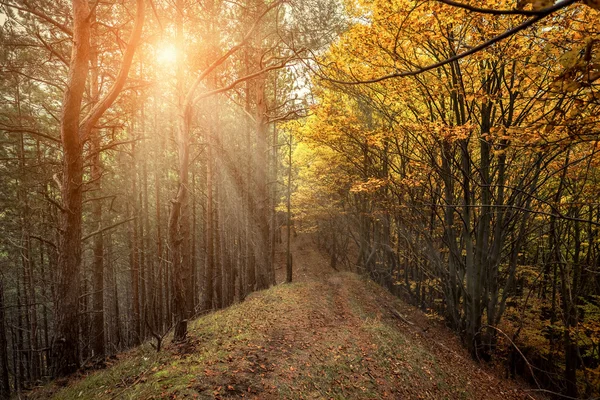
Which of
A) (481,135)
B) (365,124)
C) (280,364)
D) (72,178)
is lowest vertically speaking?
(280,364)

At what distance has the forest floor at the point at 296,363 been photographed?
4898 mm

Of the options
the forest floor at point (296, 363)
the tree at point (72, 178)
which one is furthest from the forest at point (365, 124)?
the forest floor at point (296, 363)

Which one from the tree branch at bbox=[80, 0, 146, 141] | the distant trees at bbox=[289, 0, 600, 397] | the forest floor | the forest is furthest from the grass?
the tree branch at bbox=[80, 0, 146, 141]

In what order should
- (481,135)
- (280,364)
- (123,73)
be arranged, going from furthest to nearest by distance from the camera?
(481,135)
(280,364)
(123,73)

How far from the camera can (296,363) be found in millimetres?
6332

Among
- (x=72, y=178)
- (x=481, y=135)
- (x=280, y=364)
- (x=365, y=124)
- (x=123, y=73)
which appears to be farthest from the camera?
(x=365, y=124)

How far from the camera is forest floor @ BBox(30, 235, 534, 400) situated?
4898 millimetres

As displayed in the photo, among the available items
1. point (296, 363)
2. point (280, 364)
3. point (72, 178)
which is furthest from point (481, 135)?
point (72, 178)

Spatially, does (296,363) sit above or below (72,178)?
below

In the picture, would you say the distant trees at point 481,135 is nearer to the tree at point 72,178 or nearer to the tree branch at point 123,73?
the tree branch at point 123,73

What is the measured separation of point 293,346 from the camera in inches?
285

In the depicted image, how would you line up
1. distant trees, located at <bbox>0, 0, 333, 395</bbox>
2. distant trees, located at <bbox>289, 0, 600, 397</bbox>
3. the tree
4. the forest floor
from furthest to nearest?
distant trees, located at <bbox>289, 0, 600, 397</bbox> < distant trees, located at <bbox>0, 0, 333, 395</bbox> < the tree < the forest floor

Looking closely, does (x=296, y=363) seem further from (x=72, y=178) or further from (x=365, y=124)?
(x=365, y=124)

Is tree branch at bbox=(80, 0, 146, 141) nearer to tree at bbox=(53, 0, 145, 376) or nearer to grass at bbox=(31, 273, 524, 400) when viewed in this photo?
tree at bbox=(53, 0, 145, 376)
